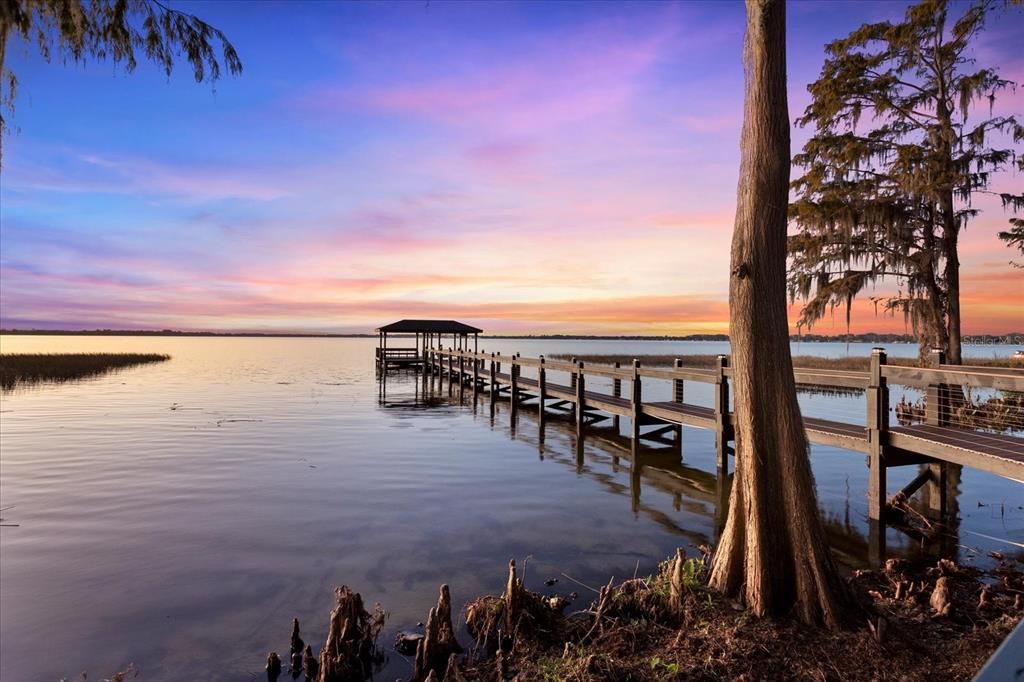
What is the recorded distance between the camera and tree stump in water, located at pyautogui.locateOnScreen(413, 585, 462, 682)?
457cm

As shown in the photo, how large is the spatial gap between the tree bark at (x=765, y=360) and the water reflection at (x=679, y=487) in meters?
3.13

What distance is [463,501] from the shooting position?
10.3 m

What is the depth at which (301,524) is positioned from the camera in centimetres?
898

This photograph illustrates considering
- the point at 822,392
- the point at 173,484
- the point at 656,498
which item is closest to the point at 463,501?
the point at 656,498

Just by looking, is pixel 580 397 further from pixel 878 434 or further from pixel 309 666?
pixel 309 666

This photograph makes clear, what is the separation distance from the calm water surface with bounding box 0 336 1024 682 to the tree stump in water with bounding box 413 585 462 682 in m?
0.32

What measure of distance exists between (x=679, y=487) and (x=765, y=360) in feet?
23.3

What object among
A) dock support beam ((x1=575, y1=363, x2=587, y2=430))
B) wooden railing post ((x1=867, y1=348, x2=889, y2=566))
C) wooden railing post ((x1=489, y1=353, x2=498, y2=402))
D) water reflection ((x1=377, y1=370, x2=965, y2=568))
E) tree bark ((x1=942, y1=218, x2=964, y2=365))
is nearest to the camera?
water reflection ((x1=377, y1=370, x2=965, y2=568))

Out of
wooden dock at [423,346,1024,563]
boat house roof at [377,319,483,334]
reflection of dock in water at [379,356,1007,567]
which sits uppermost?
boat house roof at [377,319,483,334]

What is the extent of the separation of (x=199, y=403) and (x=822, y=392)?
29829mm

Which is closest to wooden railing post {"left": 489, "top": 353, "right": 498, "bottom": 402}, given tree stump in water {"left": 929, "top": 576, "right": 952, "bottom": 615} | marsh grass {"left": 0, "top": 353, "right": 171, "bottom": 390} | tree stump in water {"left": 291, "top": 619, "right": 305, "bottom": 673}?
tree stump in water {"left": 291, "top": 619, "right": 305, "bottom": 673}

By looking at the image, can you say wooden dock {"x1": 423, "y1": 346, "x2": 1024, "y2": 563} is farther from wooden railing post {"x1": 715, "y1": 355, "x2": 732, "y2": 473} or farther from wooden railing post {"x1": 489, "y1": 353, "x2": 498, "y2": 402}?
wooden railing post {"x1": 489, "y1": 353, "x2": 498, "y2": 402}

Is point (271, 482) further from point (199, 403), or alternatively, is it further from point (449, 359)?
point (449, 359)

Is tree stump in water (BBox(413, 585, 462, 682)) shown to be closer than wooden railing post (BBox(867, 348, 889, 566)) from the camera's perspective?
Yes
